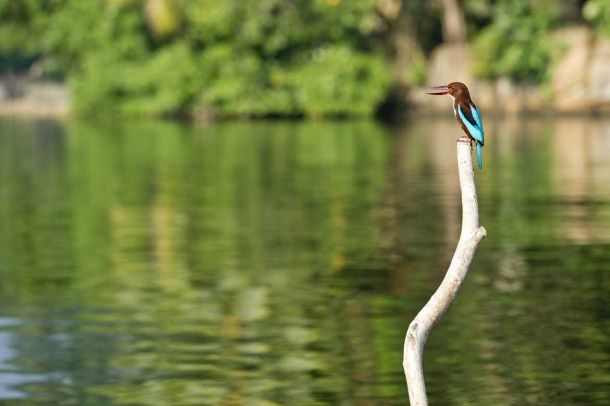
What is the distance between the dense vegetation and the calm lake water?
25.9 m

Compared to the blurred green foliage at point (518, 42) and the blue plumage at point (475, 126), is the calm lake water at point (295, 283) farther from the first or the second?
the blurred green foliage at point (518, 42)

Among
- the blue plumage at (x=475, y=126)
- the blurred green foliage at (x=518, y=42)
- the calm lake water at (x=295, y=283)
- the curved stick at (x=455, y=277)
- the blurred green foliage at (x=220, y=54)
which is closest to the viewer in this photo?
the curved stick at (x=455, y=277)

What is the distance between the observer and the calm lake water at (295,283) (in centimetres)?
1263

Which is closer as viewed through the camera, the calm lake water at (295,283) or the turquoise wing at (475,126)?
the turquoise wing at (475,126)

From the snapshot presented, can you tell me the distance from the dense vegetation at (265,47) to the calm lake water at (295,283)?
2591 cm

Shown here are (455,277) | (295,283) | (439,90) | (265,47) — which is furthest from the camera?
(265,47)

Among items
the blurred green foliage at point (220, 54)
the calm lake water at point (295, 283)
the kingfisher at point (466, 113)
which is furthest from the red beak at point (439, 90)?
the blurred green foliage at point (220, 54)

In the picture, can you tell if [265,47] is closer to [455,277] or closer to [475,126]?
[475,126]

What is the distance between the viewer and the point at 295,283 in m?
18.2

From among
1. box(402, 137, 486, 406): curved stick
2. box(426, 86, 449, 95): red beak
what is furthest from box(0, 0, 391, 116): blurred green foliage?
box(402, 137, 486, 406): curved stick

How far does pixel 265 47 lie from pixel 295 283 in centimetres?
5123

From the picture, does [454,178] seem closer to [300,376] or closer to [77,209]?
[77,209]

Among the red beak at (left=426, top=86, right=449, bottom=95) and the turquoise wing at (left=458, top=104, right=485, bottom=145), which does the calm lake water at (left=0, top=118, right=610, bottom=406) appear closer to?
the turquoise wing at (left=458, top=104, right=485, bottom=145)

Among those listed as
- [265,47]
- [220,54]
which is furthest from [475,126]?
[220,54]
